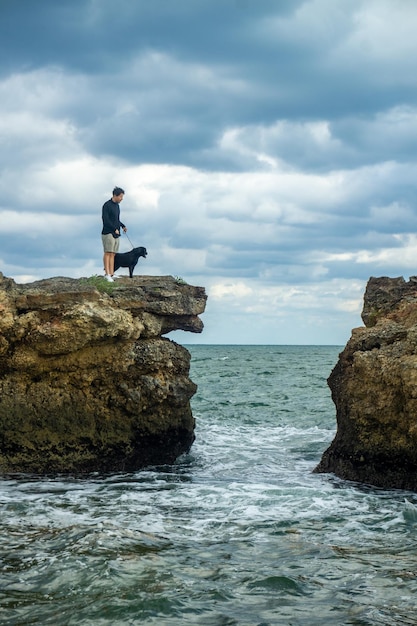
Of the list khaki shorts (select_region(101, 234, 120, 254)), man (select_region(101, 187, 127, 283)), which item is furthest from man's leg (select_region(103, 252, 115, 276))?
khaki shorts (select_region(101, 234, 120, 254))

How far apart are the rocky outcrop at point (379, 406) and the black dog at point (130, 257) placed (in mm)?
6405

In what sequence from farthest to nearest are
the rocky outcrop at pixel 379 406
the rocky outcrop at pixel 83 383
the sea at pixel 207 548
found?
the rocky outcrop at pixel 83 383
the rocky outcrop at pixel 379 406
the sea at pixel 207 548

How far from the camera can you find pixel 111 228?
18.7 metres

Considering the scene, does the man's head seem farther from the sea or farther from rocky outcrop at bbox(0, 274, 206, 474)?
the sea

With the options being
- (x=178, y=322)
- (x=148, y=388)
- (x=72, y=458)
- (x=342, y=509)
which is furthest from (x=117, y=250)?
(x=342, y=509)

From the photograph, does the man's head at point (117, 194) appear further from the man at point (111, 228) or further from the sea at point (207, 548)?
the sea at point (207, 548)

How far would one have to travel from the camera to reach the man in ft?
61.4

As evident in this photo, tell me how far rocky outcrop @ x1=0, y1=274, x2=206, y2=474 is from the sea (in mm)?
774

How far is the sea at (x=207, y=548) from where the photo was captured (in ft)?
23.5

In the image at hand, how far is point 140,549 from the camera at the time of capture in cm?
912

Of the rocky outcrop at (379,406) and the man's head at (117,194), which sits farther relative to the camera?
the man's head at (117,194)

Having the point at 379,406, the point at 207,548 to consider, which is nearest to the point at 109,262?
the point at 379,406

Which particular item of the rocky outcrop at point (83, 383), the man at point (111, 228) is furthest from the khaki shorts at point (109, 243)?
the rocky outcrop at point (83, 383)

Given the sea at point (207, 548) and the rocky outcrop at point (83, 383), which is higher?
the rocky outcrop at point (83, 383)
